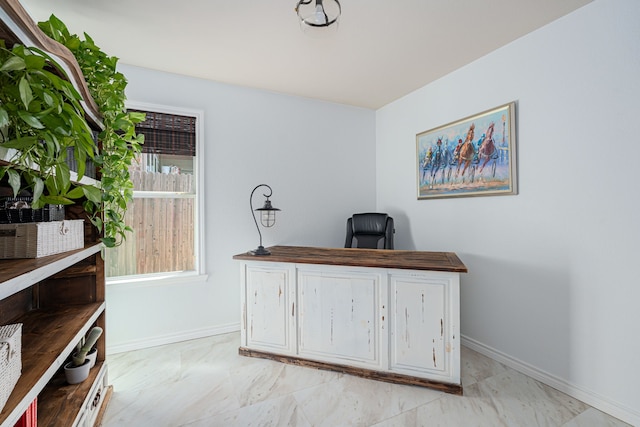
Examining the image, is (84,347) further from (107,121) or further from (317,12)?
(317,12)

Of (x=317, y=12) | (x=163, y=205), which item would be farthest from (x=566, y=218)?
(x=163, y=205)

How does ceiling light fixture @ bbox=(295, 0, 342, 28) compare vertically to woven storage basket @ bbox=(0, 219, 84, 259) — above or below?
above

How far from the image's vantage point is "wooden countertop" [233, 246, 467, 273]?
1.84 m

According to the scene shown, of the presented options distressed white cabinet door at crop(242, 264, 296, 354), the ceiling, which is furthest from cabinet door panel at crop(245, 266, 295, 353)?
the ceiling

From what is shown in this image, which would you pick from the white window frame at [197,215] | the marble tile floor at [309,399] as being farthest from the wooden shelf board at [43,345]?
the white window frame at [197,215]

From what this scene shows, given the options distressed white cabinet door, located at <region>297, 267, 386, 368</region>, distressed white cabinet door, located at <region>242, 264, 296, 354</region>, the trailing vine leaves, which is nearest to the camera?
the trailing vine leaves

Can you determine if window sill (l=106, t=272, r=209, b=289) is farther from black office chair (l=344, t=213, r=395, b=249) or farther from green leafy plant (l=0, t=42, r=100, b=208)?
green leafy plant (l=0, t=42, r=100, b=208)

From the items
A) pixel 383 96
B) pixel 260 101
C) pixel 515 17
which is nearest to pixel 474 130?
pixel 515 17

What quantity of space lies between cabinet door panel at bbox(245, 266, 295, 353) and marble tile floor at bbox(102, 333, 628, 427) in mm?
166

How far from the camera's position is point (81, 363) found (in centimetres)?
151

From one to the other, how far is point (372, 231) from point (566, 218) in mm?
1561

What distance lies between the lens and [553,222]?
6.42ft

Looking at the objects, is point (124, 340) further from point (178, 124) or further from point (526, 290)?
point (526, 290)

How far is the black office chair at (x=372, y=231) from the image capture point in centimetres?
291
